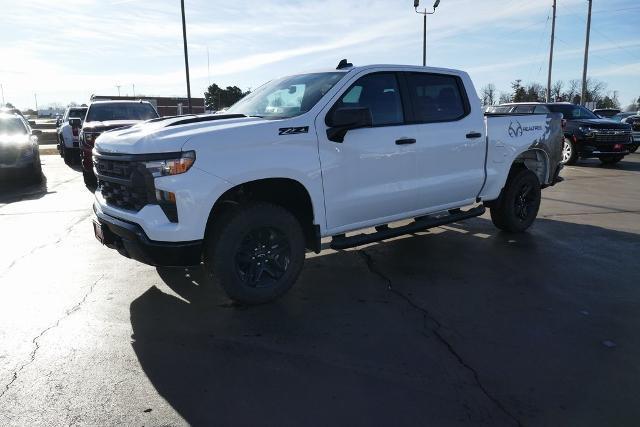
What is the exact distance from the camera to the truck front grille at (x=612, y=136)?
14.4 m

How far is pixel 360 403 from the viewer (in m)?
2.91

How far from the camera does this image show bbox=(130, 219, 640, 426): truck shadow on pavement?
→ 2879mm

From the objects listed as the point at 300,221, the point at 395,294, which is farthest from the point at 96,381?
the point at 395,294

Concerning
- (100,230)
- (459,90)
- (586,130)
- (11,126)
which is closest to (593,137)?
(586,130)

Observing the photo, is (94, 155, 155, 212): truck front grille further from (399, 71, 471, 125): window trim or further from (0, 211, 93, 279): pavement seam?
(399, 71, 471, 125): window trim

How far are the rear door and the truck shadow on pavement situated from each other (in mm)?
824

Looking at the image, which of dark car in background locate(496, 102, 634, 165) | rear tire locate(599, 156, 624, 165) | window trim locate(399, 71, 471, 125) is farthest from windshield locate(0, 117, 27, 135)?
rear tire locate(599, 156, 624, 165)

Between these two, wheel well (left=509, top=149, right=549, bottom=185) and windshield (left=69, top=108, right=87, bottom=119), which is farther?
windshield (left=69, top=108, right=87, bottom=119)

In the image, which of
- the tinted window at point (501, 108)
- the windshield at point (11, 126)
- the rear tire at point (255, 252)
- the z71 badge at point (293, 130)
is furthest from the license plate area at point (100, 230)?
the tinted window at point (501, 108)

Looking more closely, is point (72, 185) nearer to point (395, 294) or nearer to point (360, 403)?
point (395, 294)

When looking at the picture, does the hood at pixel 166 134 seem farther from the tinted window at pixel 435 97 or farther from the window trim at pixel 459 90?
the tinted window at pixel 435 97

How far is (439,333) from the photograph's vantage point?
382cm

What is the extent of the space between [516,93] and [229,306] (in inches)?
2320

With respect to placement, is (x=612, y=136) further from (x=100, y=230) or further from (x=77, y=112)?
(x=77, y=112)
